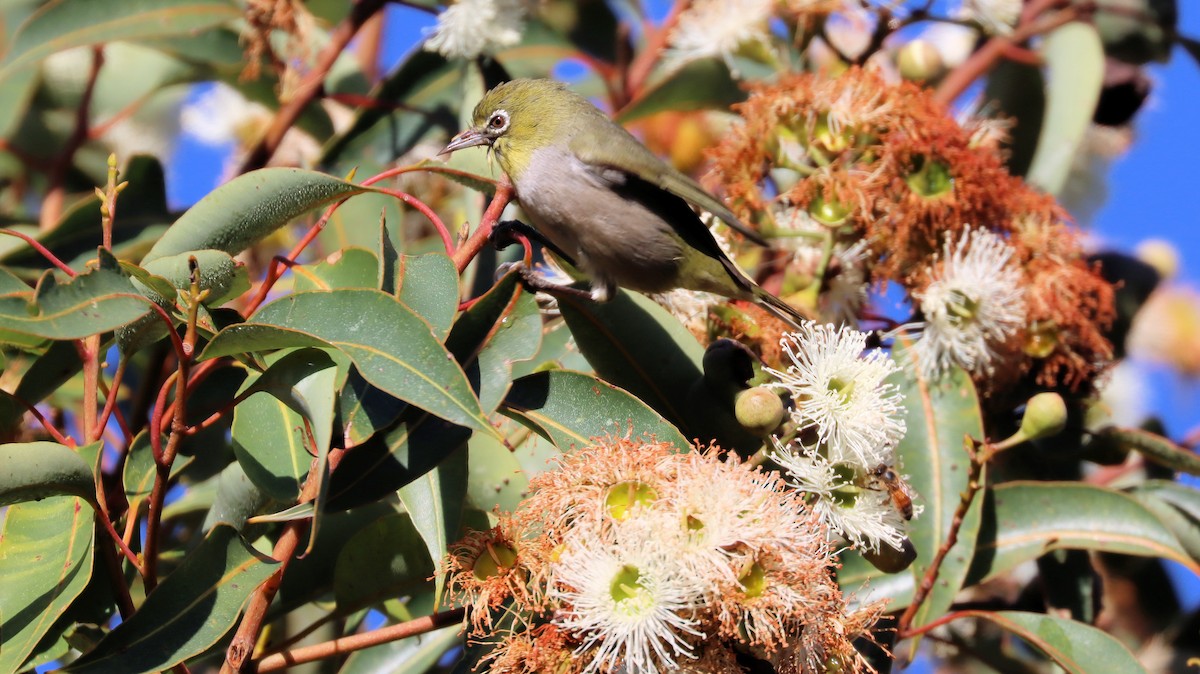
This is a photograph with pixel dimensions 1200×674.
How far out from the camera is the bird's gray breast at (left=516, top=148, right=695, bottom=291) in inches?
114

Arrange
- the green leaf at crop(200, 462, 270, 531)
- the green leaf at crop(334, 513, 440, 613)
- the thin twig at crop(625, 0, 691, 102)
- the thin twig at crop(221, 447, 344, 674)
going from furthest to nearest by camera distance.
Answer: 1. the thin twig at crop(625, 0, 691, 102)
2. the green leaf at crop(334, 513, 440, 613)
3. the green leaf at crop(200, 462, 270, 531)
4. the thin twig at crop(221, 447, 344, 674)

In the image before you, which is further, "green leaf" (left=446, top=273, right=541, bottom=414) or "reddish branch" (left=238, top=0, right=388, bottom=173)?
"reddish branch" (left=238, top=0, right=388, bottom=173)

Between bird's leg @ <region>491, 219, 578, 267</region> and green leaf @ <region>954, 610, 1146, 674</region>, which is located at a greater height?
bird's leg @ <region>491, 219, 578, 267</region>

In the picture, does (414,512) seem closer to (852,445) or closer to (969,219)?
(852,445)

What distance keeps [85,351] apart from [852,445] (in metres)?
1.36

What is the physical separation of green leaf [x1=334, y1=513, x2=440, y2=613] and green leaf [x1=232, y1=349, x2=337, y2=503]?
26 centimetres

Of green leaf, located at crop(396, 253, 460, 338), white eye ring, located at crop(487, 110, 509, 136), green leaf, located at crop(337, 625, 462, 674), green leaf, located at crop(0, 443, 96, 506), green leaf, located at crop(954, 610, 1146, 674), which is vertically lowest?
green leaf, located at crop(337, 625, 462, 674)

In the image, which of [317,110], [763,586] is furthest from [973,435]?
[317,110]

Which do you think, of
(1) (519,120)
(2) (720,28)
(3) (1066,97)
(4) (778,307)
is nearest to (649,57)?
(2) (720,28)

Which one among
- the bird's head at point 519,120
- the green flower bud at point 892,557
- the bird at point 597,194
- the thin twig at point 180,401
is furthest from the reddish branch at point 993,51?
the thin twig at point 180,401

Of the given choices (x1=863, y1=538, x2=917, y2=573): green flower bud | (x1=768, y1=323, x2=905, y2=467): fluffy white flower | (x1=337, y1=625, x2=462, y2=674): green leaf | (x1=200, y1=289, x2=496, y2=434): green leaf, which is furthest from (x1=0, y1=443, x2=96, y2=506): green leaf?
(x1=863, y1=538, x2=917, y2=573): green flower bud

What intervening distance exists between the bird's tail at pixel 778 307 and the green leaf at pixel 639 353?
0.31m

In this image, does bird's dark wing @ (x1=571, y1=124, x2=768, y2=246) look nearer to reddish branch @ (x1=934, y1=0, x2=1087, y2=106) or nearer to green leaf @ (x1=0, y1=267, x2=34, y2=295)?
reddish branch @ (x1=934, y1=0, x2=1087, y2=106)

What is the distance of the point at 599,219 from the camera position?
9.87ft
